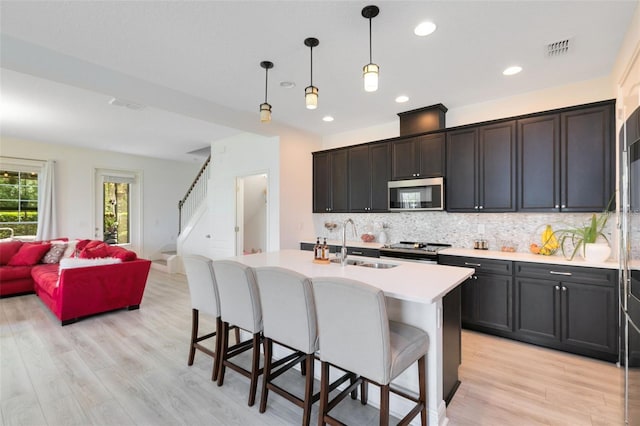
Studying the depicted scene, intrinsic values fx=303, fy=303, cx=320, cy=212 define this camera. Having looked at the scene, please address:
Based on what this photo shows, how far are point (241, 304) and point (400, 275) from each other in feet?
3.98

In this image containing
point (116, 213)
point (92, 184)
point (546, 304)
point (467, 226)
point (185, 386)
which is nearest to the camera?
point (185, 386)

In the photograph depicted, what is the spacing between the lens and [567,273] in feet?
9.55

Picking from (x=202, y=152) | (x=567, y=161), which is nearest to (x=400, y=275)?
(x=567, y=161)

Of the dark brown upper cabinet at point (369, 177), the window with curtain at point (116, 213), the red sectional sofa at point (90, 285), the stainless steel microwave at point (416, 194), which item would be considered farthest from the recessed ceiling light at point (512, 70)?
the window with curtain at point (116, 213)

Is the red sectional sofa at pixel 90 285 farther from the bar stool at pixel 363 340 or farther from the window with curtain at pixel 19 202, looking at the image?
the bar stool at pixel 363 340

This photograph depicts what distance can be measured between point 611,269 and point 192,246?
683 centimetres

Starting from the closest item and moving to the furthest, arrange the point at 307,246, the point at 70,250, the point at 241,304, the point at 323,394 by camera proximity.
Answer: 1. the point at 323,394
2. the point at 241,304
3. the point at 307,246
4. the point at 70,250

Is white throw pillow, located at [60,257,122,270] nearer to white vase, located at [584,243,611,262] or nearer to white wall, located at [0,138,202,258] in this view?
white wall, located at [0,138,202,258]

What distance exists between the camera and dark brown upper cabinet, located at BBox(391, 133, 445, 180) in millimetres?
3996

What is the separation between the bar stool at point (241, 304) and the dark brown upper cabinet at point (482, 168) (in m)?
2.83

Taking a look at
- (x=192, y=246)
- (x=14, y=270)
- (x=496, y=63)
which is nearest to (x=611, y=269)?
(x=496, y=63)

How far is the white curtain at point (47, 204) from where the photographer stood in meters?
6.30

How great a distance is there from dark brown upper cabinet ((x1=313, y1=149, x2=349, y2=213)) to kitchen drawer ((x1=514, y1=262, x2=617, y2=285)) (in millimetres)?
2600

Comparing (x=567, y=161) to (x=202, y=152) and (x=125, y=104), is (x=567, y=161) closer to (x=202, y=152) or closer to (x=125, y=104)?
(x=125, y=104)
